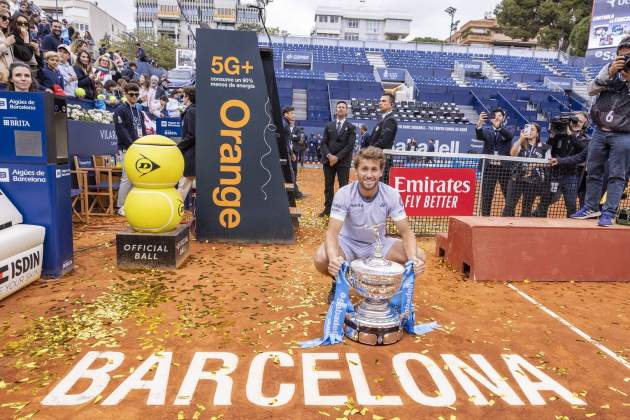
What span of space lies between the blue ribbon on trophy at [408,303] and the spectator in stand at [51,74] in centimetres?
710

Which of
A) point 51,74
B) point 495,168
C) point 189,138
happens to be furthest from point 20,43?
point 495,168

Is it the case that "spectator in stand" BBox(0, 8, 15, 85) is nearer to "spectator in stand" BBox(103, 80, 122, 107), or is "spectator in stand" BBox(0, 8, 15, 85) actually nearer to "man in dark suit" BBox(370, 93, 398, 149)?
"spectator in stand" BBox(103, 80, 122, 107)

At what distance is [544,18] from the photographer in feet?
175

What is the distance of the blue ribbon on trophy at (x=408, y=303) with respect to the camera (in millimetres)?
3686

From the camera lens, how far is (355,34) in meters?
91.9

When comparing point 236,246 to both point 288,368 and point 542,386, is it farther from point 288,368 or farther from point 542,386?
point 542,386

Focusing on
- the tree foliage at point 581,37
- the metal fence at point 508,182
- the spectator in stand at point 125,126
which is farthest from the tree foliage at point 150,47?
the metal fence at point 508,182

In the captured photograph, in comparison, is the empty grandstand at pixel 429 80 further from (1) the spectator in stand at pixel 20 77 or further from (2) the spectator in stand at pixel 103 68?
(1) the spectator in stand at pixel 20 77

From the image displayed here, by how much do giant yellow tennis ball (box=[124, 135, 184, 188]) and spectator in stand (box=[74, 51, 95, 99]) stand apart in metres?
5.56

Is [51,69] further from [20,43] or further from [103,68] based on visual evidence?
[103,68]

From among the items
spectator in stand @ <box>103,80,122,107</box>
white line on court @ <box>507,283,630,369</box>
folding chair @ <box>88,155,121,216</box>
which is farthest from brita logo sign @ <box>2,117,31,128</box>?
spectator in stand @ <box>103,80,122,107</box>

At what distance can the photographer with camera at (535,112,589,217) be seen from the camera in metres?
6.87

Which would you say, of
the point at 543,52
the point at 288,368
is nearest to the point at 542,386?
the point at 288,368

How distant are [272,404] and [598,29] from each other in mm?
35497
